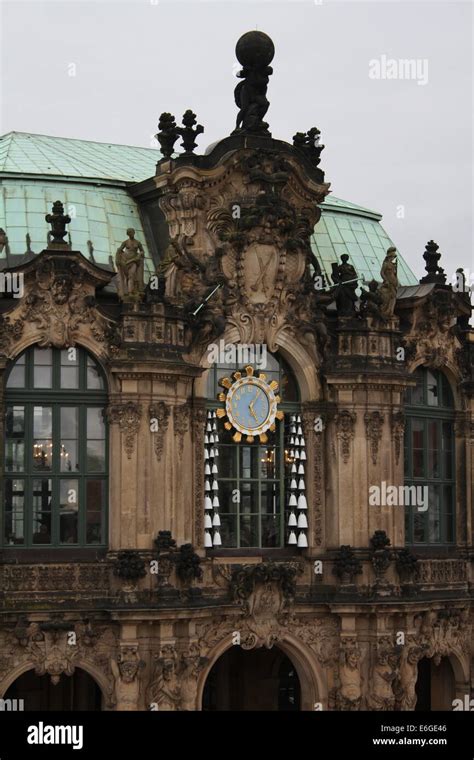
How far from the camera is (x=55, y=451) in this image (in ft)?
148

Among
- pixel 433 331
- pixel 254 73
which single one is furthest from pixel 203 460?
pixel 254 73

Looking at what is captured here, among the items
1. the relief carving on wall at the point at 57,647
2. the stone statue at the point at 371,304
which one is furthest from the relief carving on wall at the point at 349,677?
the stone statue at the point at 371,304

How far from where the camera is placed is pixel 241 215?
4722 centimetres

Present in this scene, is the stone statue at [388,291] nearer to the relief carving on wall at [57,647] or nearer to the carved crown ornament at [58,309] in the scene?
the carved crown ornament at [58,309]

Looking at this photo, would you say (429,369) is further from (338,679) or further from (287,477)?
(338,679)

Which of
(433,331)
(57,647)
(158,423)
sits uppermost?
(433,331)

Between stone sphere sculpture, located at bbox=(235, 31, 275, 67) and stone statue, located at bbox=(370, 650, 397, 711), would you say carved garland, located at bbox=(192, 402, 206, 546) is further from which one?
stone sphere sculpture, located at bbox=(235, 31, 275, 67)

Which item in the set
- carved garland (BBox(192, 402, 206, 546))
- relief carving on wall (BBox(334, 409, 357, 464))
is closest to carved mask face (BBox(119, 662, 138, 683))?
carved garland (BBox(192, 402, 206, 546))

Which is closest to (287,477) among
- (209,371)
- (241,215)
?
(209,371)

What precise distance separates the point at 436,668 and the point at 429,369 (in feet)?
28.0

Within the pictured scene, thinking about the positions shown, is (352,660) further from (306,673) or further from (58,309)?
(58,309)

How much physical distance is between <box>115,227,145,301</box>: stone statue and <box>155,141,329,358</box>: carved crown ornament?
118 cm

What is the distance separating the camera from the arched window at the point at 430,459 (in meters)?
50.4

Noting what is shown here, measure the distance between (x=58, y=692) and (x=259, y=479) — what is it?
7.71m
